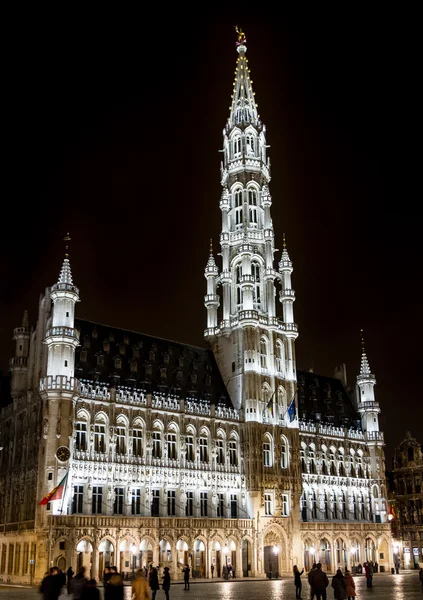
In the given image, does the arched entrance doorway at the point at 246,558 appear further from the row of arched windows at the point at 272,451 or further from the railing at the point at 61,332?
the railing at the point at 61,332

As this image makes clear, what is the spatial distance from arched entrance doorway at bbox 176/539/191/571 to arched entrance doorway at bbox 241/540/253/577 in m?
7.87

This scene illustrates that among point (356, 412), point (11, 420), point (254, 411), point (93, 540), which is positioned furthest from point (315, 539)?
point (11, 420)

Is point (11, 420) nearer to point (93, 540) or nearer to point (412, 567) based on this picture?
point (93, 540)

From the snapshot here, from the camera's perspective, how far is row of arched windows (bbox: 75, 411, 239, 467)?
65.0 m

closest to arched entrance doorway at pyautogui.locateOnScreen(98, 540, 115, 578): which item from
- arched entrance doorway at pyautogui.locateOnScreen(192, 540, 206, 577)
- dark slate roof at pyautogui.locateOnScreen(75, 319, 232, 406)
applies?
arched entrance doorway at pyautogui.locateOnScreen(192, 540, 206, 577)

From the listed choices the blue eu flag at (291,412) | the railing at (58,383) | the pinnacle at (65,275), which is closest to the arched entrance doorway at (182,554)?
the railing at (58,383)

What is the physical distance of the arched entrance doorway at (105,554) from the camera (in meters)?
61.2

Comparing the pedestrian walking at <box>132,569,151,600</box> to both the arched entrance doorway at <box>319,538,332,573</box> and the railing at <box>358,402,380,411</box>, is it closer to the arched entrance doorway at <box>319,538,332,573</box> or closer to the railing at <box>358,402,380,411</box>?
the arched entrance doorway at <box>319,538,332,573</box>

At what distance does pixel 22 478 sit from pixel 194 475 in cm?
1762

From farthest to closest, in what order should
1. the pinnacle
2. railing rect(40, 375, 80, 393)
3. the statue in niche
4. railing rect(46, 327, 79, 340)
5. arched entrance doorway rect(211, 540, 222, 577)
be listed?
arched entrance doorway rect(211, 540, 222, 577) < the pinnacle < railing rect(46, 327, 79, 340) < railing rect(40, 375, 80, 393) < the statue in niche

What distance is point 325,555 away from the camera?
268 ft

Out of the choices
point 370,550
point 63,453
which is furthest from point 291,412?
point 63,453

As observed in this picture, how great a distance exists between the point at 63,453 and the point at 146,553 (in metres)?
12.8

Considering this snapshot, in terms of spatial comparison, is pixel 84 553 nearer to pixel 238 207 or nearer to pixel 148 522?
pixel 148 522
